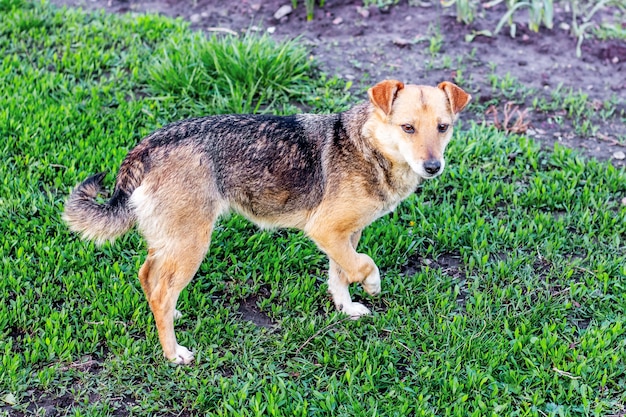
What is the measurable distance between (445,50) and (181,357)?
4.63 m

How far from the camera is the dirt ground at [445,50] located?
270 inches

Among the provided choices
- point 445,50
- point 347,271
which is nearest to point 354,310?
point 347,271

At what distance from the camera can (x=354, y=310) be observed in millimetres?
4852

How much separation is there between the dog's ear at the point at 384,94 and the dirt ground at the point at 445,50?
8.52ft

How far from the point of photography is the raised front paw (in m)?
4.37

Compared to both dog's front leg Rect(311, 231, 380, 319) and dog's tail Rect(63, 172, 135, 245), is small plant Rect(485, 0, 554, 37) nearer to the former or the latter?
dog's front leg Rect(311, 231, 380, 319)

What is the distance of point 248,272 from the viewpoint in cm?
514

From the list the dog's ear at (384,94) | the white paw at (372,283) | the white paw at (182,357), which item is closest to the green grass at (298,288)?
the white paw at (182,357)

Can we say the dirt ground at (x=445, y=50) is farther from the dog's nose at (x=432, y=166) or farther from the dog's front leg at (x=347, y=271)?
the dog's nose at (x=432, y=166)

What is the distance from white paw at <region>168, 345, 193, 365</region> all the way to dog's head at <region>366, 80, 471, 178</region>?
1.71 meters

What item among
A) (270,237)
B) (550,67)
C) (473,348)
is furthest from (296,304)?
(550,67)

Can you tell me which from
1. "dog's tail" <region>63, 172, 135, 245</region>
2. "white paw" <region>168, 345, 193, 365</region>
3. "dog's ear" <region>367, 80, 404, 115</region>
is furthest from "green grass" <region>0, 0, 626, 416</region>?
"dog's ear" <region>367, 80, 404, 115</region>

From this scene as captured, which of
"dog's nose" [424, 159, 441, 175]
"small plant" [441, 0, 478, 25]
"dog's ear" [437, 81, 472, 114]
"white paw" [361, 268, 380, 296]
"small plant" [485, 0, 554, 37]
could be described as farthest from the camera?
"small plant" [441, 0, 478, 25]

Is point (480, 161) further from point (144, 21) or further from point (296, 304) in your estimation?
point (144, 21)
